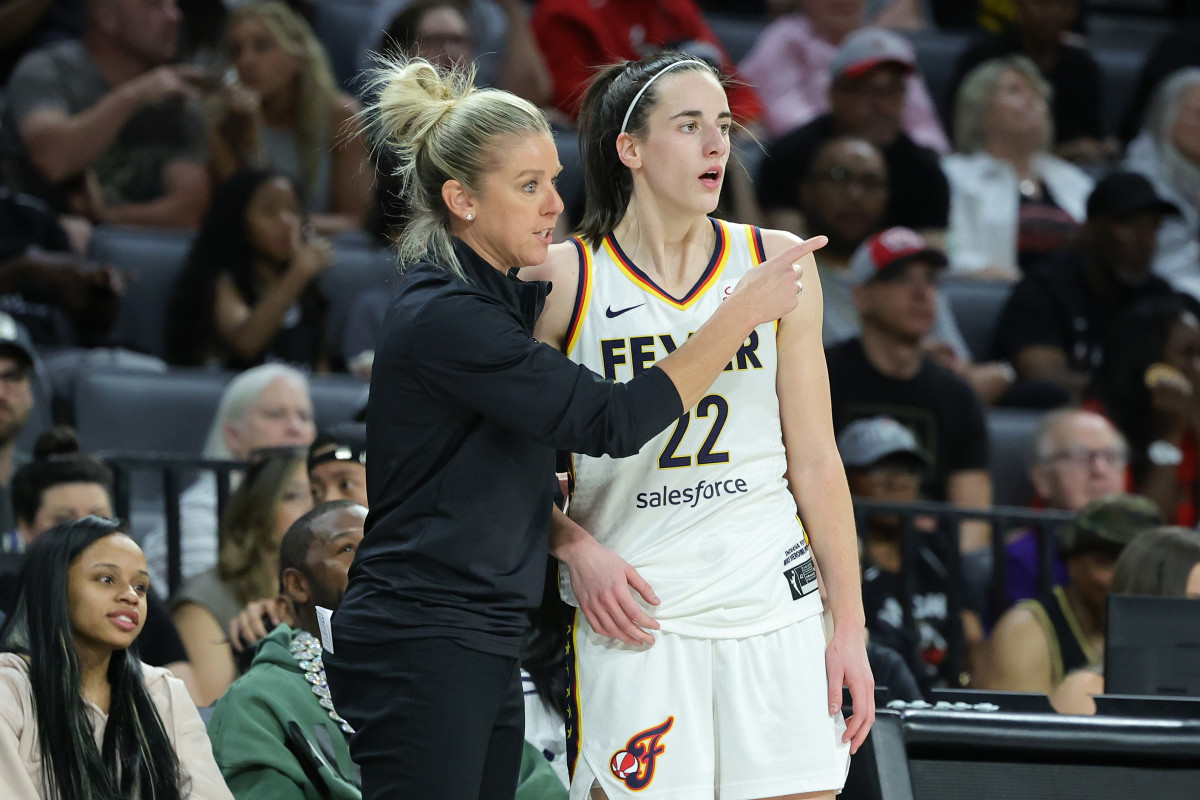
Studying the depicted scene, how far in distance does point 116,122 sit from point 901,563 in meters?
3.18

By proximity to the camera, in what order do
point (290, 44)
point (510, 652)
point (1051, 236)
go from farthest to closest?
point (1051, 236), point (290, 44), point (510, 652)

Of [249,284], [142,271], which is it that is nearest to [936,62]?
[249,284]

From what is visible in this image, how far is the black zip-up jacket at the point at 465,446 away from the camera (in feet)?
6.98

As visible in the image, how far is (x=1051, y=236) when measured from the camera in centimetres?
714

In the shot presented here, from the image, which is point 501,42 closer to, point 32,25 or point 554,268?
point 32,25

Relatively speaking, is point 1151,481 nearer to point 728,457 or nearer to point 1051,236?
Answer: point 1051,236

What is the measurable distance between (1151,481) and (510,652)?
4.10 meters

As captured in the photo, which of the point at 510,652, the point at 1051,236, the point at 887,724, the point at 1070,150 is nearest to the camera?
the point at 510,652

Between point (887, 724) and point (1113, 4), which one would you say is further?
point (1113, 4)

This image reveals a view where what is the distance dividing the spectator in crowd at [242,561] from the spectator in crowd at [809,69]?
360 cm

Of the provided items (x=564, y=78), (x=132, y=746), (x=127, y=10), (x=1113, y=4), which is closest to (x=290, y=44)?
(x=127, y=10)

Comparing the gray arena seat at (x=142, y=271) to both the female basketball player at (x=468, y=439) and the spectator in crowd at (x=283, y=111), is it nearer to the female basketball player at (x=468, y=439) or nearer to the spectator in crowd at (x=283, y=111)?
the spectator in crowd at (x=283, y=111)

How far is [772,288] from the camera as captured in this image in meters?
2.24

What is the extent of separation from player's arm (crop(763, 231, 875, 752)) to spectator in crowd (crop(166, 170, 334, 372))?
3.48 meters
